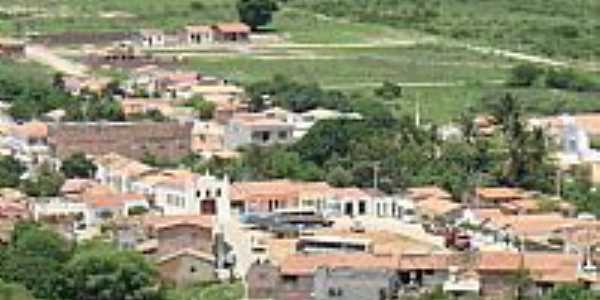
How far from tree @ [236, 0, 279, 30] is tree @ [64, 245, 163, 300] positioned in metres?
28.2

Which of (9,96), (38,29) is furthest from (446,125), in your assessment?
(38,29)

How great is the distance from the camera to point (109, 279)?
75.2ft

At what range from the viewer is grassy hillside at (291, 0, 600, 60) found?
49875 millimetres

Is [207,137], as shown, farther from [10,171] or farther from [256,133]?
[10,171]

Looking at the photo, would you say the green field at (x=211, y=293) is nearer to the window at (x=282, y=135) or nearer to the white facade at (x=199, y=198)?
the white facade at (x=199, y=198)

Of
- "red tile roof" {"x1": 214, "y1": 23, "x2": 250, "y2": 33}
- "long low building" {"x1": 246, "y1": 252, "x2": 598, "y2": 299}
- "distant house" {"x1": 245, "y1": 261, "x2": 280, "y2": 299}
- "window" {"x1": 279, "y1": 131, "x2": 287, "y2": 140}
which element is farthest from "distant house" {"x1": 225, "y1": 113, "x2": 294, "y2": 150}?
"red tile roof" {"x1": 214, "y1": 23, "x2": 250, "y2": 33}

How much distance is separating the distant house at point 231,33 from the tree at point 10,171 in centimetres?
1829

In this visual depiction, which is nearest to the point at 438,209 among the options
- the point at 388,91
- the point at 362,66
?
the point at 388,91

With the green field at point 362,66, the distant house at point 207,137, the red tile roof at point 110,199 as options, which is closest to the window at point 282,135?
the distant house at point 207,137

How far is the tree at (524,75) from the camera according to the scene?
41.9 metres

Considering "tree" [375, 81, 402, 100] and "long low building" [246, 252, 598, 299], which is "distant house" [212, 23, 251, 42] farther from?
"long low building" [246, 252, 598, 299]

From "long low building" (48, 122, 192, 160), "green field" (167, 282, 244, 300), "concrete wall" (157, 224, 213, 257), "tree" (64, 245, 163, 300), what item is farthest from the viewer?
"long low building" (48, 122, 192, 160)

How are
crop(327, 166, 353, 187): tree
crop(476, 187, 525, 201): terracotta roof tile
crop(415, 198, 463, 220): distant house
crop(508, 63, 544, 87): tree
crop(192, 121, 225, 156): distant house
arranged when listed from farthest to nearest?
crop(508, 63, 544, 87): tree < crop(192, 121, 225, 156): distant house < crop(327, 166, 353, 187): tree < crop(476, 187, 525, 201): terracotta roof tile < crop(415, 198, 463, 220): distant house

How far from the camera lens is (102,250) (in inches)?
941
